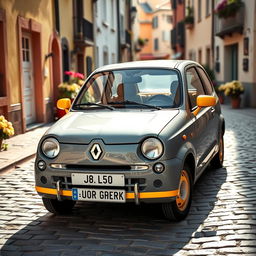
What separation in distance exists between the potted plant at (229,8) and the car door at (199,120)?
1464 cm

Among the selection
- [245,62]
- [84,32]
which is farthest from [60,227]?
[245,62]

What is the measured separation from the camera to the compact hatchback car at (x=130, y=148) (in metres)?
4.46

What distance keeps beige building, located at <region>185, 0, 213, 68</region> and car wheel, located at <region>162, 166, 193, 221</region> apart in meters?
22.7

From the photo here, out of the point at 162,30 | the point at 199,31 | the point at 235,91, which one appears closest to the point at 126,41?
the point at 199,31

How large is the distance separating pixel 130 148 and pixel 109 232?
90 cm

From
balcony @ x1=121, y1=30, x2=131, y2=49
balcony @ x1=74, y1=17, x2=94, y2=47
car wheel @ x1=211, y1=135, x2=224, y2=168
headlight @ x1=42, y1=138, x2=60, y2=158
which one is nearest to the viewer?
headlight @ x1=42, y1=138, x2=60, y2=158

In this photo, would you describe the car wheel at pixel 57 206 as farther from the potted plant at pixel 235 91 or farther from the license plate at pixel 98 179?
the potted plant at pixel 235 91

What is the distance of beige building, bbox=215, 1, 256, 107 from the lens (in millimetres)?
19031

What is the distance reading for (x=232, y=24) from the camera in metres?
21.0

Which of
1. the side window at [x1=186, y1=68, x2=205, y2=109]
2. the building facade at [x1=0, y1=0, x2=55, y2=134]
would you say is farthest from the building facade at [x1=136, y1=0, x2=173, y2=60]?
the side window at [x1=186, y1=68, x2=205, y2=109]

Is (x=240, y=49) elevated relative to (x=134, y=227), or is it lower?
elevated

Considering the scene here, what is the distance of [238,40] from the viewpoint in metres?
21.4

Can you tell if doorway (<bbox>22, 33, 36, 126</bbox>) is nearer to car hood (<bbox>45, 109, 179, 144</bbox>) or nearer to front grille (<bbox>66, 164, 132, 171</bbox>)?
car hood (<bbox>45, 109, 179, 144</bbox>)

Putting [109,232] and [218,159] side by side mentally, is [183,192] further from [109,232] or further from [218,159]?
[218,159]
